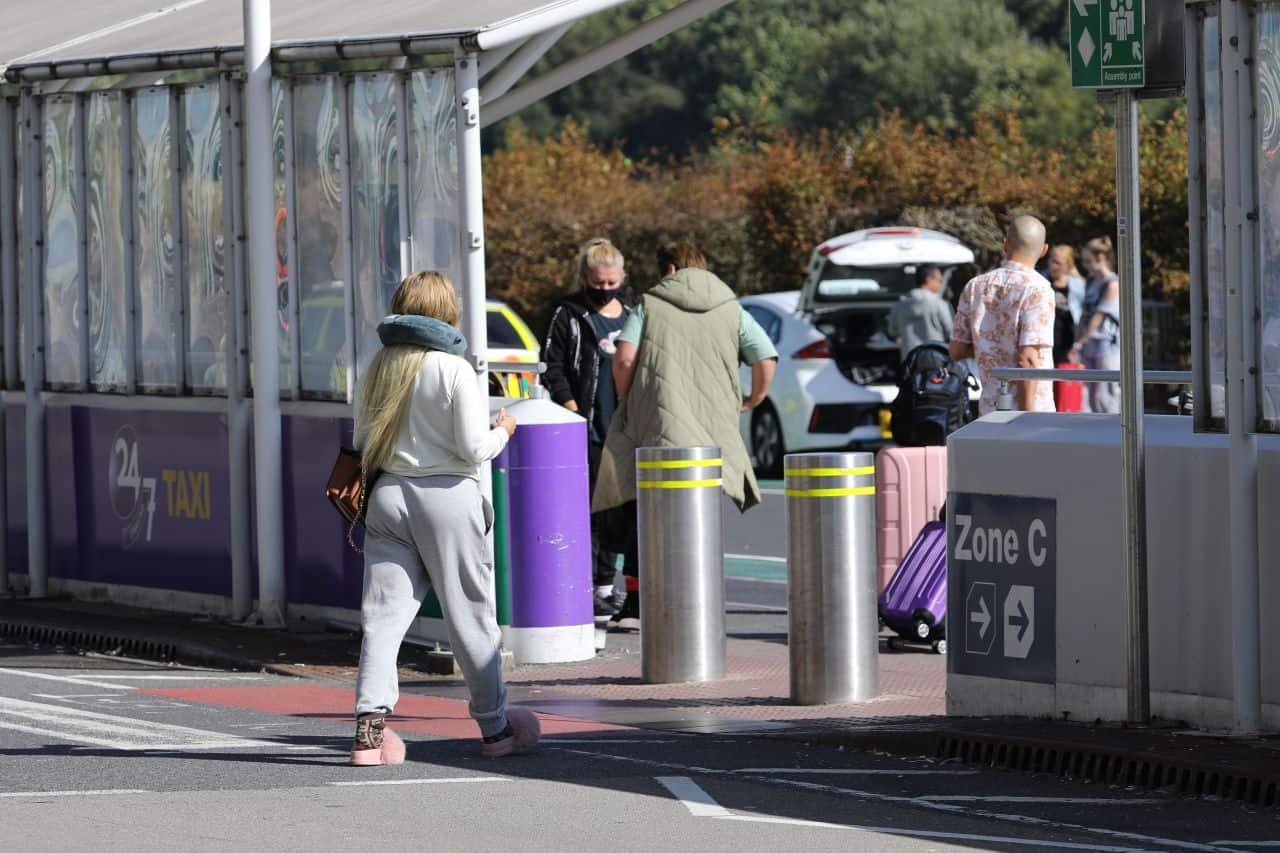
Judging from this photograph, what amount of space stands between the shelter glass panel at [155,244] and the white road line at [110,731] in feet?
11.7

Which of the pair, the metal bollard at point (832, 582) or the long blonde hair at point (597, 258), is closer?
the metal bollard at point (832, 582)

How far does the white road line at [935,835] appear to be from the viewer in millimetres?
7301

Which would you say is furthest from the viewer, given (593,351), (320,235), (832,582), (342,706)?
(593,351)

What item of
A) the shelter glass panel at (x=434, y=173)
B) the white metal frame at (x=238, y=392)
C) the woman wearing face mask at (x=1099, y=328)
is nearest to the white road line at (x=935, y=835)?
the shelter glass panel at (x=434, y=173)

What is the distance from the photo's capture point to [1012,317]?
41.2 feet

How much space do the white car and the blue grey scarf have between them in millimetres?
13235

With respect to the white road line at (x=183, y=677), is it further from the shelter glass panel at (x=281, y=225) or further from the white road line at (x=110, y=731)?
the shelter glass panel at (x=281, y=225)

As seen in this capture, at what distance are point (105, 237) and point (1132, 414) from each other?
7129 mm

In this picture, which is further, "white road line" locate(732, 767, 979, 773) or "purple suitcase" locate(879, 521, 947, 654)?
"purple suitcase" locate(879, 521, 947, 654)

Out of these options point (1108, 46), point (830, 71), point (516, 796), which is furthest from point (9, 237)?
point (830, 71)

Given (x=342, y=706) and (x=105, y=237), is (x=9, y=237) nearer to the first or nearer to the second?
(x=105, y=237)

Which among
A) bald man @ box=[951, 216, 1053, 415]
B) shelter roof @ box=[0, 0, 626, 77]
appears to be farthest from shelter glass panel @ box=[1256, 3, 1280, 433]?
bald man @ box=[951, 216, 1053, 415]

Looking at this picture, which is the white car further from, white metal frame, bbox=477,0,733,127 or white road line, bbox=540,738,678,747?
white road line, bbox=540,738,678,747

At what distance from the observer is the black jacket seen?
1286cm
